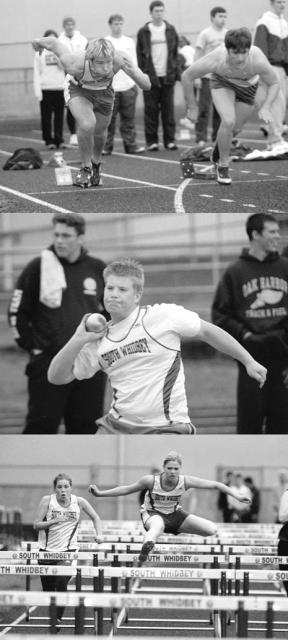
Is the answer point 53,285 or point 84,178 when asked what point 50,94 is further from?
point 53,285

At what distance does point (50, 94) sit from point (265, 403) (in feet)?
26.8

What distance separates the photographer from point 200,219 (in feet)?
33.9

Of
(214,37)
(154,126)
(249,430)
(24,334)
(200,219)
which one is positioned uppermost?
(214,37)

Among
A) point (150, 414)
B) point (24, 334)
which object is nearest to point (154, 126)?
point (24, 334)

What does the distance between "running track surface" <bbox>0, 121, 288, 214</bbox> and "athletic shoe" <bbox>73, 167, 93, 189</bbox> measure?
0.09m

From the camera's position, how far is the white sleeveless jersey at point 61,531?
948 centimetres

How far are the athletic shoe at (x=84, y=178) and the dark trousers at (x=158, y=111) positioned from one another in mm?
4179

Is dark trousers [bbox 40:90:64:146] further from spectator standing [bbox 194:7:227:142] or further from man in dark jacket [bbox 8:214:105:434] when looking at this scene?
man in dark jacket [bbox 8:214:105:434]

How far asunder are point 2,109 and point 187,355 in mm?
12352

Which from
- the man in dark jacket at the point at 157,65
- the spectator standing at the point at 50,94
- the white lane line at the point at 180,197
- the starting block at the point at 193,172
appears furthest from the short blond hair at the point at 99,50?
the spectator standing at the point at 50,94

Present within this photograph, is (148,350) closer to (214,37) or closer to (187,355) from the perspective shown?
(187,355)

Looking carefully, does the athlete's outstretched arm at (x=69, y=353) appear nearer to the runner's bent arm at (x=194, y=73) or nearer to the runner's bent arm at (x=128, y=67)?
the runner's bent arm at (x=128, y=67)

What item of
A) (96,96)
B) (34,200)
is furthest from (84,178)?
(96,96)

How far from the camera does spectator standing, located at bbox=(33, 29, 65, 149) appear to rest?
1677cm
